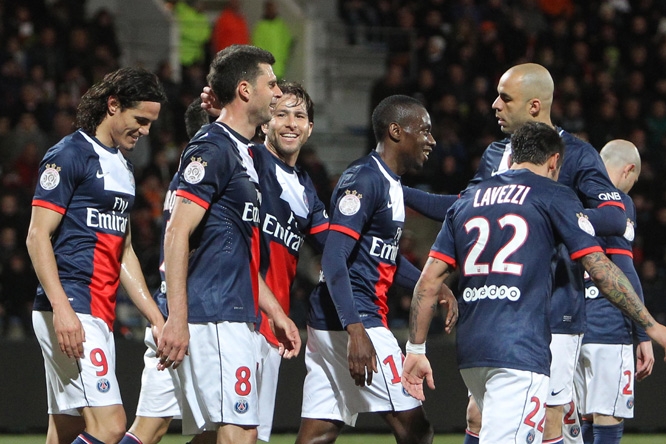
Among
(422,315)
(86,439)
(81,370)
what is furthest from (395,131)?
(86,439)

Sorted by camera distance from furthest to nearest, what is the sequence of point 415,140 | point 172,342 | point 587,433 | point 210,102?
point 587,433 < point 415,140 < point 210,102 < point 172,342

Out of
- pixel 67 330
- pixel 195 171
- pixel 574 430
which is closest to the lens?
pixel 195 171

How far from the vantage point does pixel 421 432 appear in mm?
5855

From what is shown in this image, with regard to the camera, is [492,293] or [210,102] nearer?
[492,293]

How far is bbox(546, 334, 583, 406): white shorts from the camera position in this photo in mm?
5903

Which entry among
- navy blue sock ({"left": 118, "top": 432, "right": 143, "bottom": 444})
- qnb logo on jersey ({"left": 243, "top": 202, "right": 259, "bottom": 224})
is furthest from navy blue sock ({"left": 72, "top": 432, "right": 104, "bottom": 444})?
qnb logo on jersey ({"left": 243, "top": 202, "right": 259, "bottom": 224})

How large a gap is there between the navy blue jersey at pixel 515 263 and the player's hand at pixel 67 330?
5.97 ft

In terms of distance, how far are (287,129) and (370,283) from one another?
0.98 m

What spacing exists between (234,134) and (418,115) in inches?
55.1

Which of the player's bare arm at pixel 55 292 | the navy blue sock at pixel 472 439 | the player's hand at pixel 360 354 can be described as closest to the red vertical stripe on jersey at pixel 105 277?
the player's bare arm at pixel 55 292

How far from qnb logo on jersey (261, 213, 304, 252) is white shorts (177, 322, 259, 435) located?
0.99 meters

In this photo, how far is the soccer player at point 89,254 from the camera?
537cm

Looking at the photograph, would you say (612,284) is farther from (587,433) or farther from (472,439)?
(587,433)

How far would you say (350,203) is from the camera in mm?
5777
